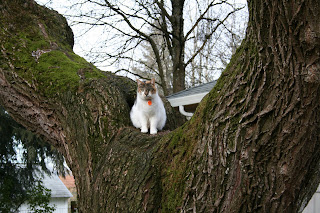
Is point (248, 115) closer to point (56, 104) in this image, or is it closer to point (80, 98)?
point (80, 98)

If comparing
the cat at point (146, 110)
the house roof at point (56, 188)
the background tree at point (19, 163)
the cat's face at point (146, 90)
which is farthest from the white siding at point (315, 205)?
the house roof at point (56, 188)

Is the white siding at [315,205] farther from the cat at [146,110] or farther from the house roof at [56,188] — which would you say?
the house roof at [56,188]

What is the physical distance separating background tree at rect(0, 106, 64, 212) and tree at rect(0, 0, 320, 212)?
4.98 m

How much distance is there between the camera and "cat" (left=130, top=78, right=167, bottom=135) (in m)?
3.16

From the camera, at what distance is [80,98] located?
2822 mm

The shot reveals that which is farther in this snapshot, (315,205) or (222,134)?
(315,205)

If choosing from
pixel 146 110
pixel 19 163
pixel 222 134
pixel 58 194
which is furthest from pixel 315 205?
pixel 58 194

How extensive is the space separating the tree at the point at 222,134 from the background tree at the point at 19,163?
498 cm

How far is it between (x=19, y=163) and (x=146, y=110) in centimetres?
601

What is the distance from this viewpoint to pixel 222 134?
1819 mm

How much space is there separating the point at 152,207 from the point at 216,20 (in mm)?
9502

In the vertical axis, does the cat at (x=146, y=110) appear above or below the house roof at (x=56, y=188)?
above

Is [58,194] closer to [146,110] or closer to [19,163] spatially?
[19,163]

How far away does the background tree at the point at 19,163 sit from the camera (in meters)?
7.51
